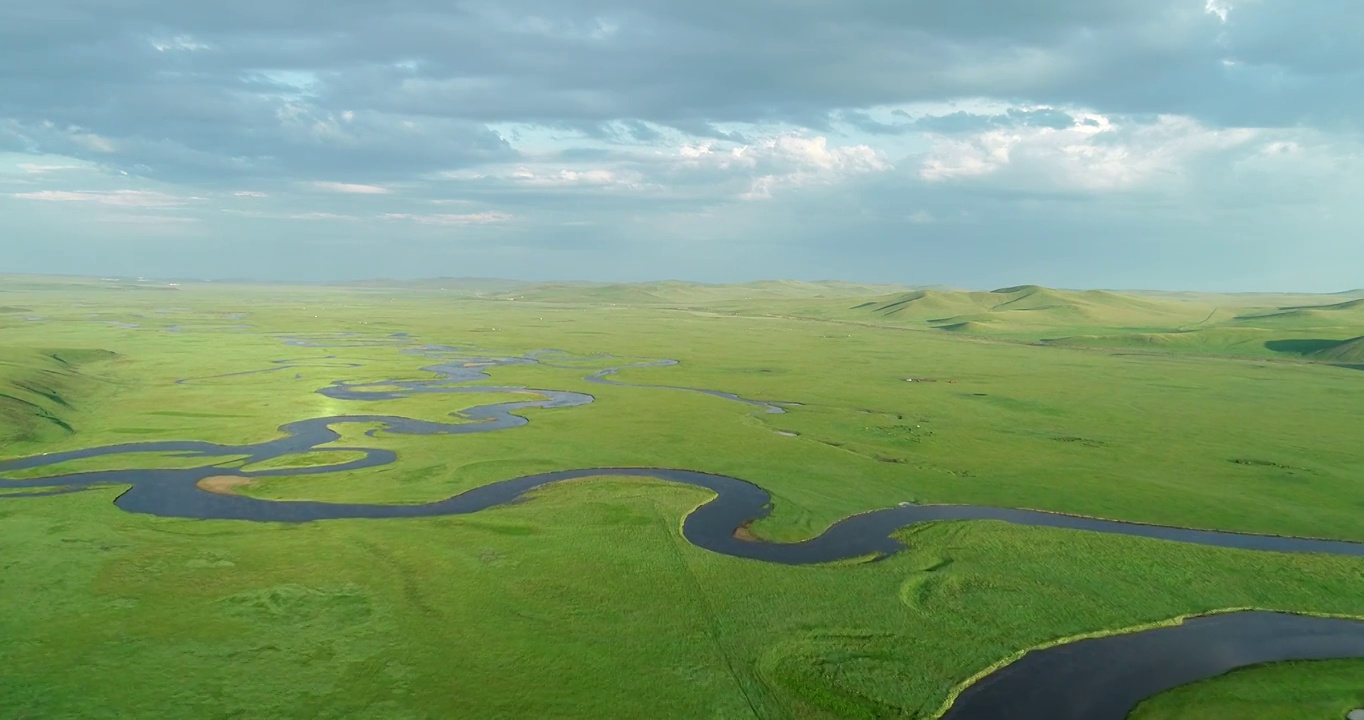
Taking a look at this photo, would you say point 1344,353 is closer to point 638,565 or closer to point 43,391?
point 638,565

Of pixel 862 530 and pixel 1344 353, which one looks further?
pixel 1344 353

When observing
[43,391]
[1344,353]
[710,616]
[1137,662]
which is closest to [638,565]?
[710,616]

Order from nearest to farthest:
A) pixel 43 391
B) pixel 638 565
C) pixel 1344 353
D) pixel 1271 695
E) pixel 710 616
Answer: pixel 1271 695
pixel 710 616
pixel 638 565
pixel 43 391
pixel 1344 353

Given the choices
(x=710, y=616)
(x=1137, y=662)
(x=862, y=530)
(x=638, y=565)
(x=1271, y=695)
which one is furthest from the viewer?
(x=862, y=530)

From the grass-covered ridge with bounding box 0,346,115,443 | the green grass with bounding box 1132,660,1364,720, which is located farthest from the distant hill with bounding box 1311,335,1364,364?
the grass-covered ridge with bounding box 0,346,115,443

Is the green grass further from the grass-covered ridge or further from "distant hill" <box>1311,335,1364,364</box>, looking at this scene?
"distant hill" <box>1311,335,1364,364</box>

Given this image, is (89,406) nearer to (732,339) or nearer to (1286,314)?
(732,339)

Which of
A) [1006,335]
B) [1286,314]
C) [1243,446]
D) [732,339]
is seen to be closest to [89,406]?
[1243,446]
